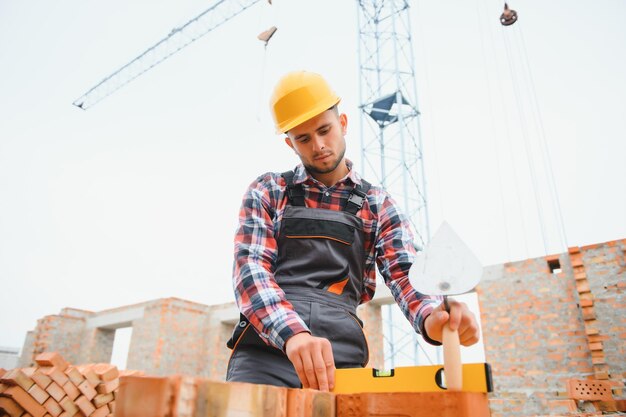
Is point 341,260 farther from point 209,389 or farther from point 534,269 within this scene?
point 534,269

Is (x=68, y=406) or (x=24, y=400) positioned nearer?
(x=24, y=400)

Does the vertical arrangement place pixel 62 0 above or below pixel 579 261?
above

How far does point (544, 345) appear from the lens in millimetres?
6984

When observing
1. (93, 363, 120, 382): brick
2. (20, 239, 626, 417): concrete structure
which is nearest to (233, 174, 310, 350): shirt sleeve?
(93, 363, 120, 382): brick

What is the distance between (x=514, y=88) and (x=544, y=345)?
32.4ft

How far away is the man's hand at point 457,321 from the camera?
0.81 meters

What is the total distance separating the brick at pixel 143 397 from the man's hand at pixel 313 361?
0.49 meters

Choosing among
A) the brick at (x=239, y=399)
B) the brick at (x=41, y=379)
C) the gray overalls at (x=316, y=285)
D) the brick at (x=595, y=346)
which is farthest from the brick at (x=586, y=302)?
the brick at (x=239, y=399)

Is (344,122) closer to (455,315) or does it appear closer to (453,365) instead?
(455,315)

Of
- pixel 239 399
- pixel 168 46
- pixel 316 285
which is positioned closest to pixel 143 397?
pixel 239 399

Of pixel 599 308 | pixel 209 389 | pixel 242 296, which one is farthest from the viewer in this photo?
pixel 599 308

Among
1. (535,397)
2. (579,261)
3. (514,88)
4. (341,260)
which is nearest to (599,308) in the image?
(579,261)

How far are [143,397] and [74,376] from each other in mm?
2095

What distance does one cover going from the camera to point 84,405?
2162 millimetres
